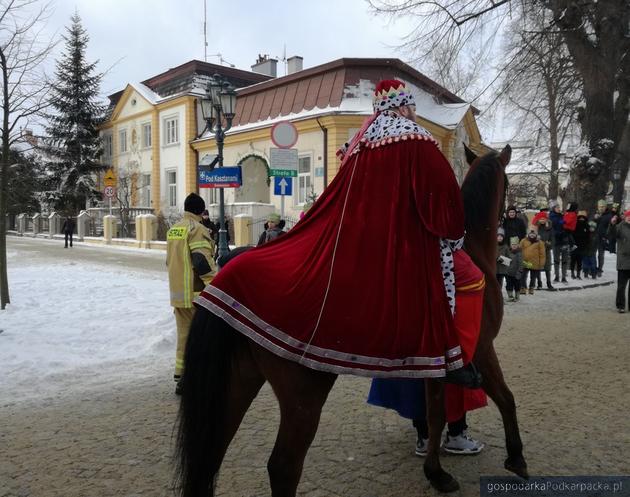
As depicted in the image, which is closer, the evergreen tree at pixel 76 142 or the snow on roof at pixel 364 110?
the snow on roof at pixel 364 110

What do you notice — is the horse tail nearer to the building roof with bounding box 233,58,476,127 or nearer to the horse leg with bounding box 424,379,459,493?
the horse leg with bounding box 424,379,459,493

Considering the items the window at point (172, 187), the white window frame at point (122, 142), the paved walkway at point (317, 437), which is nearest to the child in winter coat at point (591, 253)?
the paved walkway at point (317, 437)

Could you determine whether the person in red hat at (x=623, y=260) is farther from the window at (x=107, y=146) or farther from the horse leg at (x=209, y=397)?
the window at (x=107, y=146)

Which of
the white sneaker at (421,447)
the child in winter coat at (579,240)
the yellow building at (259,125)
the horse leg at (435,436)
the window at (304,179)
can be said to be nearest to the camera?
the horse leg at (435,436)

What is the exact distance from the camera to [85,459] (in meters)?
3.66

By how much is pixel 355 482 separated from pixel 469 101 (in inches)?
452

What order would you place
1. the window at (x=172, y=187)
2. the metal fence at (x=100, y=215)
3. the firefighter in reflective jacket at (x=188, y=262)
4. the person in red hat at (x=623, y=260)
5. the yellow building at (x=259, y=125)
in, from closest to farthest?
the firefighter in reflective jacket at (x=188, y=262) < the person in red hat at (x=623, y=260) < the yellow building at (x=259, y=125) < the metal fence at (x=100, y=215) < the window at (x=172, y=187)

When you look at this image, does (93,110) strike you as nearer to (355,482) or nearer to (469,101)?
(469,101)

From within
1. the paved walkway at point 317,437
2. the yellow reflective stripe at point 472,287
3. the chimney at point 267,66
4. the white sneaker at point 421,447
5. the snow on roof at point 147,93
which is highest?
the chimney at point 267,66

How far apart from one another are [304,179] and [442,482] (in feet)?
72.6

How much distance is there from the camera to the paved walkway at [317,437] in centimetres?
330

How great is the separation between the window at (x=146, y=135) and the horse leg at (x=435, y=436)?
114 feet

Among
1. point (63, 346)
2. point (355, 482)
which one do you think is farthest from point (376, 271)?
point (63, 346)

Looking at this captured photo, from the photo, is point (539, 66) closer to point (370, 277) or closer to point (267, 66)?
point (370, 277)
